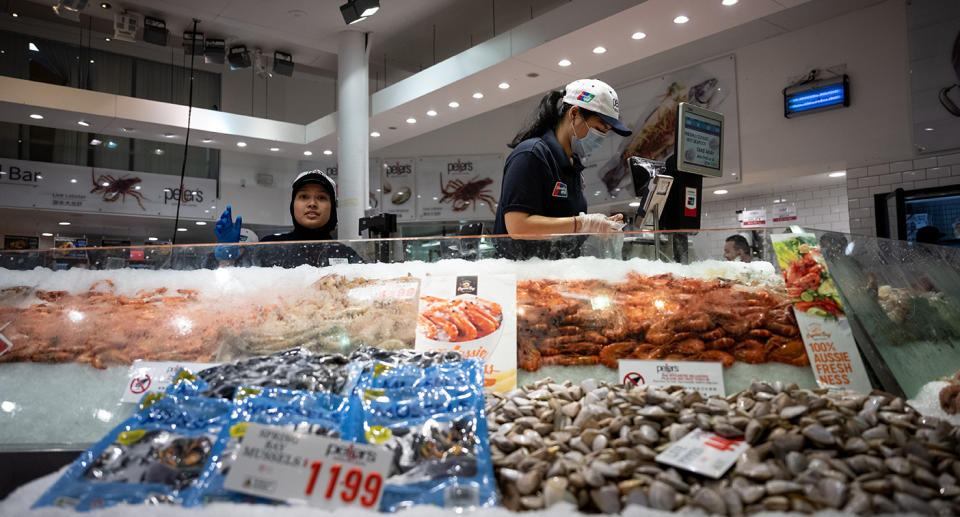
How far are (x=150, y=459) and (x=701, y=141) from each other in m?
1.75

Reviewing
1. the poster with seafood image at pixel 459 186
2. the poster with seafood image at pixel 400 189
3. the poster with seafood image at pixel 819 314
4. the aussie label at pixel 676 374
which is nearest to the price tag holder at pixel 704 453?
the aussie label at pixel 676 374

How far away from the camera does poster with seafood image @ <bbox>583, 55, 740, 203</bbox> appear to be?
19.7 ft

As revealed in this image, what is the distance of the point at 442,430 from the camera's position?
949mm

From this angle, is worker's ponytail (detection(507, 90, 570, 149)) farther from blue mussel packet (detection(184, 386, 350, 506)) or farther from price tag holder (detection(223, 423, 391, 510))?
→ price tag holder (detection(223, 423, 391, 510))

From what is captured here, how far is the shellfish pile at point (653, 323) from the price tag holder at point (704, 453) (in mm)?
296

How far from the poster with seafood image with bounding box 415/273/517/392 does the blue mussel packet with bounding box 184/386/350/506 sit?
343mm

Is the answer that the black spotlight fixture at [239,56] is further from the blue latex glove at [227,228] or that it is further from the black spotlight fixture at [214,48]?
the blue latex glove at [227,228]

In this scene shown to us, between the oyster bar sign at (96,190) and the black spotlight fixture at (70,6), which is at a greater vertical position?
the black spotlight fixture at (70,6)

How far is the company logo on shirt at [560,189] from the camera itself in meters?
2.04

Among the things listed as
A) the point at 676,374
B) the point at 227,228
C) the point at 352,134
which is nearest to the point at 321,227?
the point at 227,228

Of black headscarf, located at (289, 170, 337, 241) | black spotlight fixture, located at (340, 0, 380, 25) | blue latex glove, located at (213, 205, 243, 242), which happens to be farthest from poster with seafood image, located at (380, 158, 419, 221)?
black headscarf, located at (289, 170, 337, 241)

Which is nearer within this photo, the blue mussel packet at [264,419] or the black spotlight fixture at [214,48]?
the blue mussel packet at [264,419]

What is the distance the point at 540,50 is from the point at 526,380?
441cm

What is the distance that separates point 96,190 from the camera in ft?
25.7
